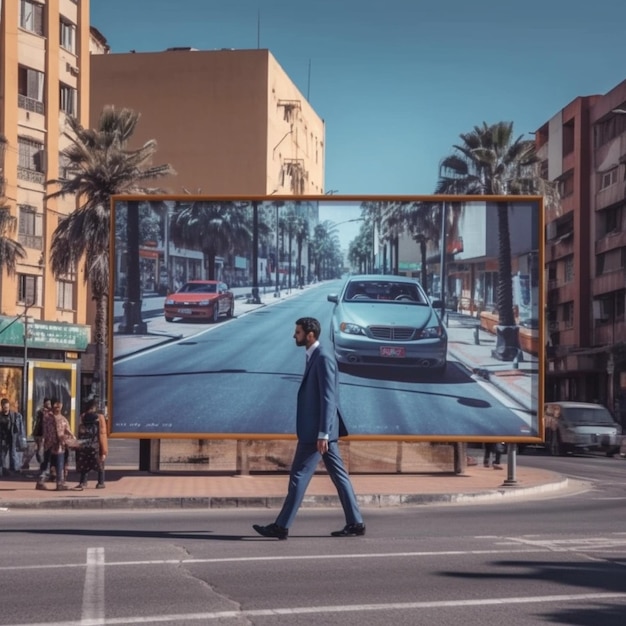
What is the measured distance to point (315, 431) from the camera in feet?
37.0

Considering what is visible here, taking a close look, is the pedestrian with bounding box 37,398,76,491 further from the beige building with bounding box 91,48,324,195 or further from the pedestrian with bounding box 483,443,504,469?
the beige building with bounding box 91,48,324,195

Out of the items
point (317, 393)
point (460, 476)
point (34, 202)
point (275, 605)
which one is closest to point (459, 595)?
point (275, 605)

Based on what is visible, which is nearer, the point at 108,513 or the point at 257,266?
the point at 108,513

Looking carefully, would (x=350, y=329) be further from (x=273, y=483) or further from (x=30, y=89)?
(x=30, y=89)

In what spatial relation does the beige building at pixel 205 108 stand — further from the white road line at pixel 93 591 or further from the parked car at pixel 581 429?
the white road line at pixel 93 591

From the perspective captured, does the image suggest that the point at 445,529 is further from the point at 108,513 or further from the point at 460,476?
the point at 460,476

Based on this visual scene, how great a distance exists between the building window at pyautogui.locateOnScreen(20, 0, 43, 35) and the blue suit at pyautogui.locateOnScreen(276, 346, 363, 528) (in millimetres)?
42907

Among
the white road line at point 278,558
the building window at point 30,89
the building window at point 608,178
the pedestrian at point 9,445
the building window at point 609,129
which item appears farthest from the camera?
the building window at point 608,178

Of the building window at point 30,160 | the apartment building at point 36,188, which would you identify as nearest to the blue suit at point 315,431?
the apartment building at point 36,188

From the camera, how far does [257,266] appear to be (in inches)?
834

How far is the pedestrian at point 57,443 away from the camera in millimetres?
19125

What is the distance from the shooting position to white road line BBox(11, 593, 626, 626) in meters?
6.98

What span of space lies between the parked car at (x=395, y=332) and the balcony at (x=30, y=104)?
1315 inches

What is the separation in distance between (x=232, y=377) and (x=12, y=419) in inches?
215
